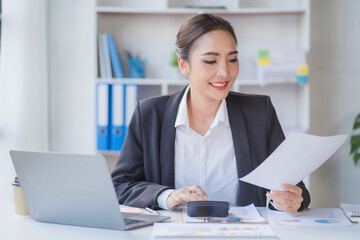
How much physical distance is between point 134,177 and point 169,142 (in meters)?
0.19

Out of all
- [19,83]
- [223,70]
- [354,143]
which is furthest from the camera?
[354,143]

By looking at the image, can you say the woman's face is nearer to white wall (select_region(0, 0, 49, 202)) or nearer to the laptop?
the laptop

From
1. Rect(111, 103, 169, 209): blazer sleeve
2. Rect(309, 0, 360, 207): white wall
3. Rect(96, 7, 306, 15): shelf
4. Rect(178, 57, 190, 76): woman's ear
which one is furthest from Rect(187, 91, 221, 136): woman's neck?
Rect(309, 0, 360, 207): white wall

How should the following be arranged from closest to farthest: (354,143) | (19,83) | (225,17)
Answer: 1. (19,83)
2. (354,143)
3. (225,17)

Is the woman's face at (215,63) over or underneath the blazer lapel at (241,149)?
over

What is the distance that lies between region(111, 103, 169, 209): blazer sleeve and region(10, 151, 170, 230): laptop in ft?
0.81

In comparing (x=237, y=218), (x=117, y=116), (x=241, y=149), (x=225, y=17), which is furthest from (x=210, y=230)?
(x=225, y=17)

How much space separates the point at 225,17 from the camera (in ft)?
11.8

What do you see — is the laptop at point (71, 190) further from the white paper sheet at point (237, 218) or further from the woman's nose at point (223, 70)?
the woman's nose at point (223, 70)

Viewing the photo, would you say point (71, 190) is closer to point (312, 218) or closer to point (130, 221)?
point (130, 221)

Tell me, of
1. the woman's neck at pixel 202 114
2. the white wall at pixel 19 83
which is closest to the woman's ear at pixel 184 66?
the woman's neck at pixel 202 114

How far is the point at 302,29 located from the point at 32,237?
272cm

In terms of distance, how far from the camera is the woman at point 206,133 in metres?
1.87

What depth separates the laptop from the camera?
124 cm
